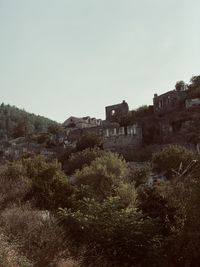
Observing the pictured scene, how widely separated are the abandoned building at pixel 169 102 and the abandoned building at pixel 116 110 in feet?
28.2

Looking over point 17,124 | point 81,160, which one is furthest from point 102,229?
point 17,124

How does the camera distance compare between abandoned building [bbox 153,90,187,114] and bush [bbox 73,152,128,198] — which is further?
abandoned building [bbox 153,90,187,114]

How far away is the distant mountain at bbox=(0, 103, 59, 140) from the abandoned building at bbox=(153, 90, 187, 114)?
25146mm

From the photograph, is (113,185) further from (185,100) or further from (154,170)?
(185,100)

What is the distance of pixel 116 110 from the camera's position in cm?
8075

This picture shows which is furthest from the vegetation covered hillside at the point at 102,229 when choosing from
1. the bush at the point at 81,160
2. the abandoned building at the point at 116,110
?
the abandoned building at the point at 116,110

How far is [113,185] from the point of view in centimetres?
3562

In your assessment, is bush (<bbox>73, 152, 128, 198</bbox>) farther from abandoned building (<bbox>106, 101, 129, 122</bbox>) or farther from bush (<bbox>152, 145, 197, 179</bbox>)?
abandoned building (<bbox>106, 101, 129, 122</bbox>)

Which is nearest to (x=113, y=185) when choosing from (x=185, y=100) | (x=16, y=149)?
(x=185, y=100)

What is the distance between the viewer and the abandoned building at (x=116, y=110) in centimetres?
7820

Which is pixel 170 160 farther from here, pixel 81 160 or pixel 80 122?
pixel 80 122

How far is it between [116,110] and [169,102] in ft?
47.1

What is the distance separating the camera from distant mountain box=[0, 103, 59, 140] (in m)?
92.6

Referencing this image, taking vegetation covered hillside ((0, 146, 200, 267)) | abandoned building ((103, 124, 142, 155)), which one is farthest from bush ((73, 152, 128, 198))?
abandoned building ((103, 124, 142, 155))
